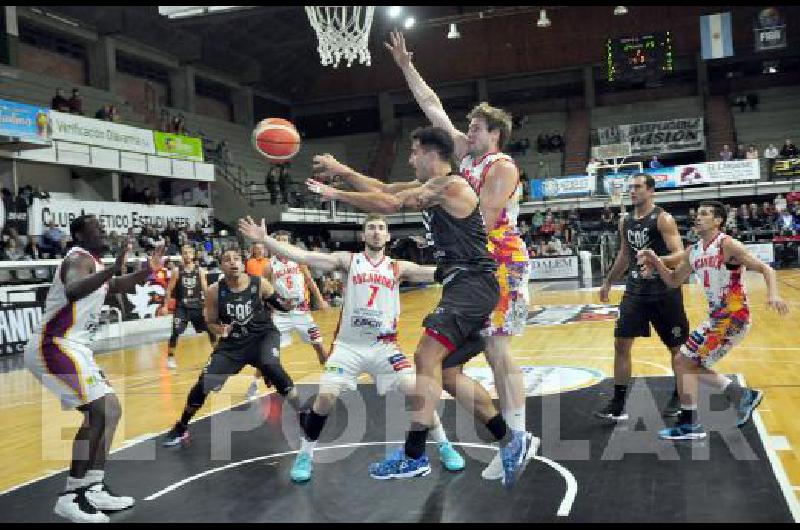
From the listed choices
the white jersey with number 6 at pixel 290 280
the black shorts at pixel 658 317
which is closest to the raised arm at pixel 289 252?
the black shorts at pixel 658 317

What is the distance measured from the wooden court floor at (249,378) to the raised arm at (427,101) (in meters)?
3.04

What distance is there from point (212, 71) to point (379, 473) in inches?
1285

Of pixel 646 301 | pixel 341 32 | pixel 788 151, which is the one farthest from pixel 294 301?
pixel 788 151

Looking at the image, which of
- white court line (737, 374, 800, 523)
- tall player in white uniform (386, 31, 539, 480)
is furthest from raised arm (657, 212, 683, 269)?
tall player in white uniform (386, 31, 539, 480)

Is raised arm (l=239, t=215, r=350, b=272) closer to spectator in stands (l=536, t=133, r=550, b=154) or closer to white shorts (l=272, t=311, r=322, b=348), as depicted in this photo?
white shorts (l=272, t=311, r=322, b=348)

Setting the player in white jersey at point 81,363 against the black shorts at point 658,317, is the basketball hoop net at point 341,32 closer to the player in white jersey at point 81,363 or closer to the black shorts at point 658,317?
the black shorts at point 658,317

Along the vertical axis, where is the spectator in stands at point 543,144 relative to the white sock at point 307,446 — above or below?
above

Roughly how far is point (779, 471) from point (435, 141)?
305 centimetres

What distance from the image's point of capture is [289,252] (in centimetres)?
511

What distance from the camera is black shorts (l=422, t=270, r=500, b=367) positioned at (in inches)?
180

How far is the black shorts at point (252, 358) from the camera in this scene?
6.75 m

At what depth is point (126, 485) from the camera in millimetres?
5355

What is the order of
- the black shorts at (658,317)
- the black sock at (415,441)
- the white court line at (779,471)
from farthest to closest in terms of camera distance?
1. the black shorts at (658,317)
2. the black sock at (415,441)
3. the white court line at (779,471)

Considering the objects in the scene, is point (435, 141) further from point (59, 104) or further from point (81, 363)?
point (59, 104)
